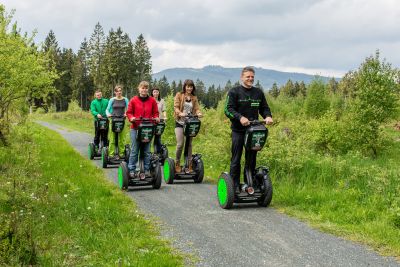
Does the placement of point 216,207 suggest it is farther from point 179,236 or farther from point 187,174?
point 187,174

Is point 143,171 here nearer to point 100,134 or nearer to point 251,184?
point 251,184

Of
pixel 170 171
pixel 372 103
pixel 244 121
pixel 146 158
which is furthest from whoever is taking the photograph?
pixel 372 103

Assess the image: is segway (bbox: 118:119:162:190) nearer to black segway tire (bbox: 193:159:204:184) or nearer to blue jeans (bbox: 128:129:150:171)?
blue jeans (bbox: 128:129:150:171)

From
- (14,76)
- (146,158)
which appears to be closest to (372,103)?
(146,158)

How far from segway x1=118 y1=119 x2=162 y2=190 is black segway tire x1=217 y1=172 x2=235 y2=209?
7.12 ft

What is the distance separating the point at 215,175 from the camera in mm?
11531

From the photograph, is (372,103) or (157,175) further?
(372,103)

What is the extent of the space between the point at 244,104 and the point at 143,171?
3296 millimetres

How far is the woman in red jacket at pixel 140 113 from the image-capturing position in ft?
31.4

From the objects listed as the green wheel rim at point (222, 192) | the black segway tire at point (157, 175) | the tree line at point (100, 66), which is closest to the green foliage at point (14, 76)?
the black segway tire at point (157, 175)

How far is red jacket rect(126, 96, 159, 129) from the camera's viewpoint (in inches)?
377

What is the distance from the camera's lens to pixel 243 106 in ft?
25.1

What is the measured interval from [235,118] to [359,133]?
45.5 feet

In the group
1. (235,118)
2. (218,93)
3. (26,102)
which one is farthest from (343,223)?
(218,93)
